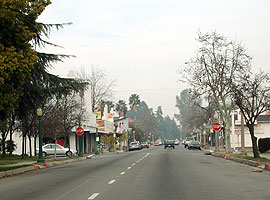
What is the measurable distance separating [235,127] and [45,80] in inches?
2050

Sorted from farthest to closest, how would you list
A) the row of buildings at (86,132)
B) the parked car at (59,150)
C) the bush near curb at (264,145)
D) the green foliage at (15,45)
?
1. the row of buildings at (86,132)
2. the parked car at (59,150)
3. the bush near curb at (264,145)
4. the green foliage at (15,45)

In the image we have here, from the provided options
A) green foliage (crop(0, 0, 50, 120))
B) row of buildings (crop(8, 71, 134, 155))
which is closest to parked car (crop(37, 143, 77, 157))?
row of buildings (crop(8, 71, 134, 155))

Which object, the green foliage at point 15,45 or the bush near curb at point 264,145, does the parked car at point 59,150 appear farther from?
the green foliage at point 15,45

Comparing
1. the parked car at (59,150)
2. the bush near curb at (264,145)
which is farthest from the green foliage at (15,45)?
the parked car at (59,150)

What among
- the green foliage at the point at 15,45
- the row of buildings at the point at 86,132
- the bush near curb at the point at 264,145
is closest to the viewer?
the green foliage at the point at 15,45

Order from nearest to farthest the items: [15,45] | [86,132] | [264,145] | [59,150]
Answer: [15,45], [264,145], [59,150], [86,132]

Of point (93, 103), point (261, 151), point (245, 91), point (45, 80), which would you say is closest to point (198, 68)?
point (261, 151)

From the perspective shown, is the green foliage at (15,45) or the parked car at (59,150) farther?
the parked car at (59,150)

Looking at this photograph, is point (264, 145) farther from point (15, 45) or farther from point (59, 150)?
point (15, 45)

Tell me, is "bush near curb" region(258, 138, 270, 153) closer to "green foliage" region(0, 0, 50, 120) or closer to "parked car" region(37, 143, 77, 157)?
"parked car" region(37, 143, 77, 157)

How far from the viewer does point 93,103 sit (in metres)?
75.0

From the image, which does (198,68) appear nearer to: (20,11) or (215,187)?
(20,11)

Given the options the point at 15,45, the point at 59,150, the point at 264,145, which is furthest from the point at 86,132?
the point at 15,45

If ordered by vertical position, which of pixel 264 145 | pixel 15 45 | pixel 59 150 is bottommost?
pixel 59 150
